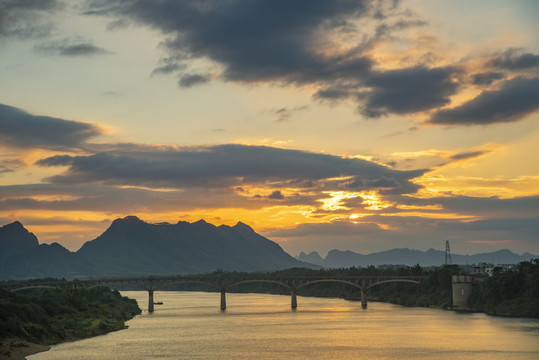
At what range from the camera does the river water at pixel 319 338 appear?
283ft

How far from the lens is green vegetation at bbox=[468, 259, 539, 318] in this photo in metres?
139

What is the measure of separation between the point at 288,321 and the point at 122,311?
38.5 metres

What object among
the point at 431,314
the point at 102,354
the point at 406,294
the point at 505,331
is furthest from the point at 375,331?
the point at 406,294

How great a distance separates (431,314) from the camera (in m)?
148

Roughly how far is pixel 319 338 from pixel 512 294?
60.4m

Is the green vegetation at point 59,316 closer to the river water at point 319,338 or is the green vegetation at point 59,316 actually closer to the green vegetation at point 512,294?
the river water at point 319,338

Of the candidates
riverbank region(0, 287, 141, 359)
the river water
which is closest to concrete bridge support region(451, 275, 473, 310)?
the river water

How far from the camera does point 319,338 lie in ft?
346

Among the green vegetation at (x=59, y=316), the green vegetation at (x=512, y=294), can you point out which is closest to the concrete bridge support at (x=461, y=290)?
the green vegetation at (x=512, y=294)

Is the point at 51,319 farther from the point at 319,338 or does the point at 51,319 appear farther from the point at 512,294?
the point at 512,294

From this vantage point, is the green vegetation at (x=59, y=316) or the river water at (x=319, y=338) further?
the green vegetation at (x=59, y=316)

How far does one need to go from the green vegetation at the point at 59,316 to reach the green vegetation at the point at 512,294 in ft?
259

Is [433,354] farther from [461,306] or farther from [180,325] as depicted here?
[461,306]

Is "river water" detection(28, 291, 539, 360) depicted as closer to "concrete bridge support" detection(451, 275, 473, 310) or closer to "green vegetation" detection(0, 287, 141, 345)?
"green vegetation" detection(0, 287, 141, 345)
